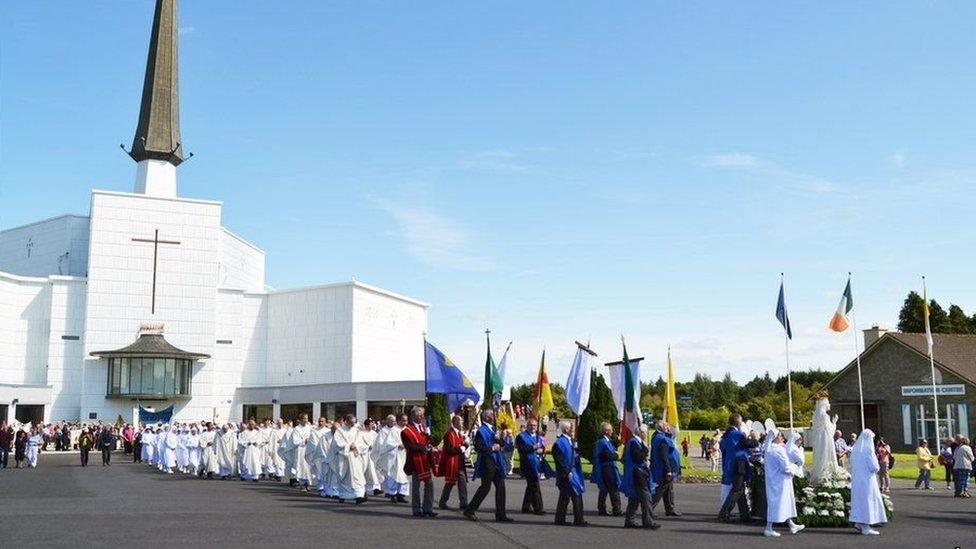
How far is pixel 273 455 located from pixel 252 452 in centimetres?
68

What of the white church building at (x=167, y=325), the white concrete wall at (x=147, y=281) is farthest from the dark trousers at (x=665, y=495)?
the white concrete wall at (x=147, y=281)

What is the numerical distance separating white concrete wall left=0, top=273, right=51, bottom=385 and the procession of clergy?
155ft

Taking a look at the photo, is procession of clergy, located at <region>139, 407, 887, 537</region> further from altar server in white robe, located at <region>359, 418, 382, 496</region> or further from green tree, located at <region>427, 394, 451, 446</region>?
green tree, located at <region>427, 394, 451, 446</region>

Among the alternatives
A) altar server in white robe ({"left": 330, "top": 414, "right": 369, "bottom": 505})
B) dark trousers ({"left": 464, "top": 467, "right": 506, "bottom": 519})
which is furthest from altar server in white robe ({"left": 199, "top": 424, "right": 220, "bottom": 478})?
dark trousers ({"left": 464, "top": 467, "right": 506, "bottom": 519})

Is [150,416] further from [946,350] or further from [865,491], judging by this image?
[865,491]

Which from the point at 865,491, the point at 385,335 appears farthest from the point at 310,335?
the point at 865,491

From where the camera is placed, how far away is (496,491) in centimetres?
1570

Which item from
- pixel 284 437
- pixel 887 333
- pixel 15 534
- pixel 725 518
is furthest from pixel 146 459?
pixel 887 333

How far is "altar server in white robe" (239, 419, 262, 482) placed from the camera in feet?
88.7

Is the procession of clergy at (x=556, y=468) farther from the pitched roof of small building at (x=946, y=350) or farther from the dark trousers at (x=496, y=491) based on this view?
the pitched roof of small building at (x=946, y=350)

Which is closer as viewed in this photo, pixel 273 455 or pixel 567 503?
pixel 567 503

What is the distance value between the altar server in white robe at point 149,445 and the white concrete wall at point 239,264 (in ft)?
119

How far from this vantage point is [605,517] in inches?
670

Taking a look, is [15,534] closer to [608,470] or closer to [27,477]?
[608,470]
